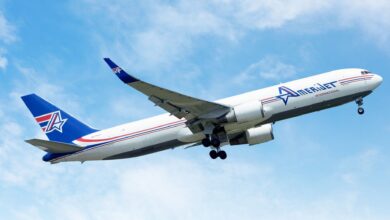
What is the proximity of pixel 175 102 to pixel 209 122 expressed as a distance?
129 inches

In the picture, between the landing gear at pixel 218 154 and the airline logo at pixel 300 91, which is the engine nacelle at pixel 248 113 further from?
the landing gear at pixel 218 154

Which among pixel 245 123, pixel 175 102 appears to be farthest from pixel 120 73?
pixel 245 123

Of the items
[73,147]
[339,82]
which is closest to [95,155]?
[73,147]

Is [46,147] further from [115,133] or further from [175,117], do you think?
[175,117]

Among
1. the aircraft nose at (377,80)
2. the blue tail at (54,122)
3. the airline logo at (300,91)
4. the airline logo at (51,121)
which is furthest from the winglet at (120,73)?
the aircraft nose at (377,80)

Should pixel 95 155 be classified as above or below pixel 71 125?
below

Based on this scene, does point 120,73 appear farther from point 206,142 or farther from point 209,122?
point 206,142

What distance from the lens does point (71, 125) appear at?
4288 cm

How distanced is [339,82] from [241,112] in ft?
22.2

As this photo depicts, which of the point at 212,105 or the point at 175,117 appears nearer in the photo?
the point at 212,105

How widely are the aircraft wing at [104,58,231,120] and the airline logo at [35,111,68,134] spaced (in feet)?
31.1

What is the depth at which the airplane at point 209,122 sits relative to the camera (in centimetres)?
3806

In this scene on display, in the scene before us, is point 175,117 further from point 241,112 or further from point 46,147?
point 46,147

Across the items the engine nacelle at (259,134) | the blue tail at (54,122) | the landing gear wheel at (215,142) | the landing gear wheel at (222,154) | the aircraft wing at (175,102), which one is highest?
the blue tail at (54,122)
